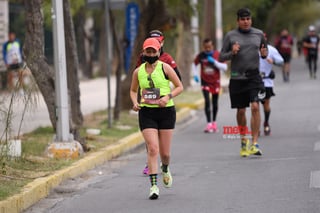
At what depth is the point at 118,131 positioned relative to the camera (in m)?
16.4

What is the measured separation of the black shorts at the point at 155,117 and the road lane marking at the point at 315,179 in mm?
1739

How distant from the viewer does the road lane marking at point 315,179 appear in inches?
394

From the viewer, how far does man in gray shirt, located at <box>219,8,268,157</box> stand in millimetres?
12969

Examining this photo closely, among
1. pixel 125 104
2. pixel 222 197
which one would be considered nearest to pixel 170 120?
pixel 222 197

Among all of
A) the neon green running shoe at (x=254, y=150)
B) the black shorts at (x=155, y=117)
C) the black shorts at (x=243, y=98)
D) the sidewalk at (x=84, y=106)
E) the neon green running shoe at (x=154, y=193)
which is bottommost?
the sidewalk at (x=84, y=106)

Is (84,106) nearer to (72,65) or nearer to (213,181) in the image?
(72,65)

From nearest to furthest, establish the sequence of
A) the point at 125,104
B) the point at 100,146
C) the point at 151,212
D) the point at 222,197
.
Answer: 1. the point at 151,212
2. the point at 222,197
3. the point at 100,146
4. the point at 125,104

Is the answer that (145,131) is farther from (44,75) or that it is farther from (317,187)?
(44,75)

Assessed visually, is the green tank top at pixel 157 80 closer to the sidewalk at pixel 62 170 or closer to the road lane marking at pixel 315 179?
the sidewalk at pixel 62 170

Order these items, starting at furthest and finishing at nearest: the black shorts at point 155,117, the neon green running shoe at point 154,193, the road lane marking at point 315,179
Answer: the road lane marking at point 315,179, the black shorts at point 155,117, the neon green running shoe at point 154,193

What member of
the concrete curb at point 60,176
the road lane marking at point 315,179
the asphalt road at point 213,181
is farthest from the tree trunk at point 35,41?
the road lane marking at point 315,179

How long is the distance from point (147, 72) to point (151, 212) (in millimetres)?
1716

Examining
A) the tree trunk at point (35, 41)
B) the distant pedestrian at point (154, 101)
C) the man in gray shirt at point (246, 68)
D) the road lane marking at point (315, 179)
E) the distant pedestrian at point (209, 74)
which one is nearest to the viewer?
the distant pedestrian at point (154, 101)

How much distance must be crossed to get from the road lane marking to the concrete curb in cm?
306
